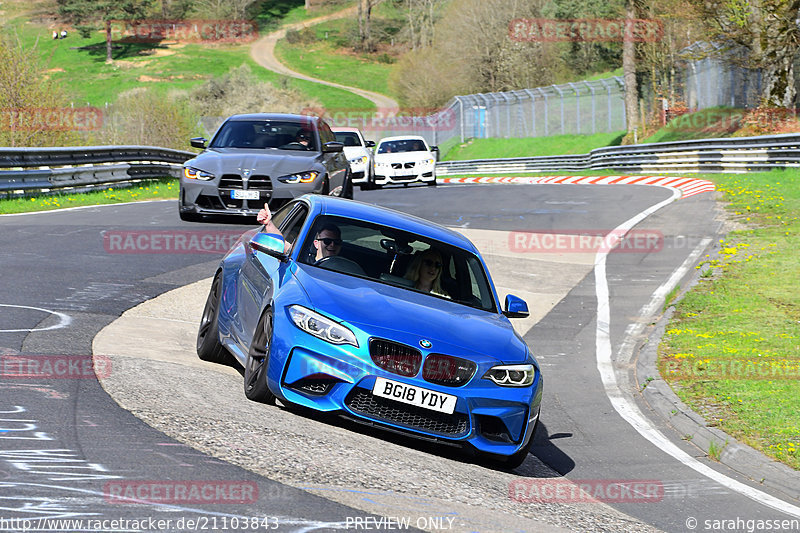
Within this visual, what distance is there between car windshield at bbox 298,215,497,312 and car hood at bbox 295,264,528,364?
0.75 ft

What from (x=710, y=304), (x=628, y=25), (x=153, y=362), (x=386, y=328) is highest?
(x=628, y=25)

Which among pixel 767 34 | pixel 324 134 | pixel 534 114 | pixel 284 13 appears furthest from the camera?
pixel 284 13

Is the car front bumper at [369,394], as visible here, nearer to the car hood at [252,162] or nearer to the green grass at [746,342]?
the green grass at [746,342]

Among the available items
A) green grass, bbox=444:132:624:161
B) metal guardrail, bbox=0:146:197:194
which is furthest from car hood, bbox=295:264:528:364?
green grass, bbox=444:132:624:161

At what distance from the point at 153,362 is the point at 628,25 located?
1963 inches

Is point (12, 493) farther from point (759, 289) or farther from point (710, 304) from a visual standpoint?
point (759, 289)

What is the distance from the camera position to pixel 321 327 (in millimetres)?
6578

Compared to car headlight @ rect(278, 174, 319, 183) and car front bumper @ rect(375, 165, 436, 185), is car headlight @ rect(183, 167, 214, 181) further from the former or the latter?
car front bumper @ rect(375, 165, 436, 185)

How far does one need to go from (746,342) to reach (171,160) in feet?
78.0

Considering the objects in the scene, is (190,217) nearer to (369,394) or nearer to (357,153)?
(369,394)

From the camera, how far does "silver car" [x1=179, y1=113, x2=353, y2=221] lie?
52.7 feet

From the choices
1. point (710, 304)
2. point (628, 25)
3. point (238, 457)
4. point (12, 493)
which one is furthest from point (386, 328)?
point (628, 25)

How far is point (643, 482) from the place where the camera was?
722 centimetres

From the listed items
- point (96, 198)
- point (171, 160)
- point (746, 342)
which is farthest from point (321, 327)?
point (171, 160)
